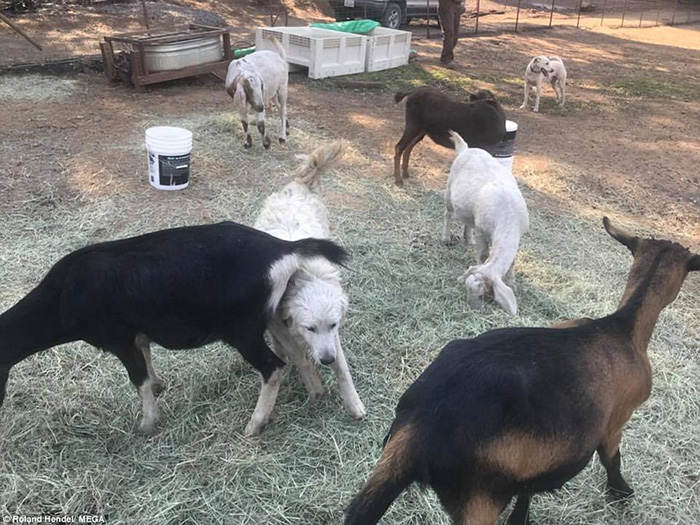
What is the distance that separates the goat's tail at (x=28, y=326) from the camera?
312cm

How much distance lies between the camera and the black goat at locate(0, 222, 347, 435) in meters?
3.04

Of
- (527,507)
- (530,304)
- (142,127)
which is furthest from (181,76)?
(527,507)

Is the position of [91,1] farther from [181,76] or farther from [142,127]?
[142,127]

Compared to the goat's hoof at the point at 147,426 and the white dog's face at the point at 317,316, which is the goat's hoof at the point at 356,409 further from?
the goat's hoof at the point at 147,426

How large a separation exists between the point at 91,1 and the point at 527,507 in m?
20.2

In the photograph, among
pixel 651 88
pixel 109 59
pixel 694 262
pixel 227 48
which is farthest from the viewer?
pixel 651 88

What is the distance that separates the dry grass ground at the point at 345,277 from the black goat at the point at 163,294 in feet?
1.77

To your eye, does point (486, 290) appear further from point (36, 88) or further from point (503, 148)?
point (36, 88)

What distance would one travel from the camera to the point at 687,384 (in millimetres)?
3998

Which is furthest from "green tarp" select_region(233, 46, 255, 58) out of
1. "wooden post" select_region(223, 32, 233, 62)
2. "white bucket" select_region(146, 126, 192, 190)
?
"white bucket" select_region(146, 126, 192, 190)

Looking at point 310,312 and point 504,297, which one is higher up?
point 310,312

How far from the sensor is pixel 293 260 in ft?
10.5

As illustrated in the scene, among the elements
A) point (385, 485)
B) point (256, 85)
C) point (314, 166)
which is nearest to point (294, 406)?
point (385, 485)

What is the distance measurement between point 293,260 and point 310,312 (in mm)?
306
